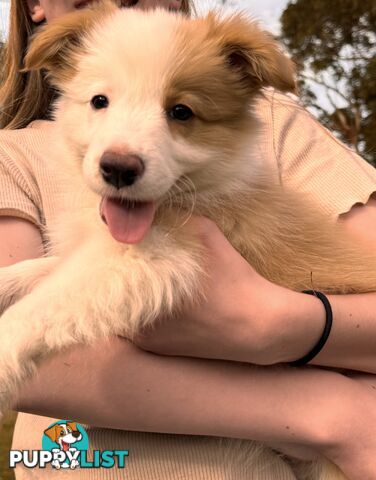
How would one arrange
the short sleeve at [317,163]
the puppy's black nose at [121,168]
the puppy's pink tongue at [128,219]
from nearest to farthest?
1. the puppy's black nose at [121,168]
2. the puppy's pink tongue at [128,219]
3. the short sleeve at [317,163]

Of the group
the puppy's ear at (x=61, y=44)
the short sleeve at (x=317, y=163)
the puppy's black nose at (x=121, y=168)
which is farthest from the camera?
the short sleeve at (x=317, y=163)

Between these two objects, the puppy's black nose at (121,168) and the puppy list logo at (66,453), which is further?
the puppy list logo at (66,453)

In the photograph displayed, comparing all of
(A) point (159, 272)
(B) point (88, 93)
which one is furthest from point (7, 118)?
(A) point (159, 272)

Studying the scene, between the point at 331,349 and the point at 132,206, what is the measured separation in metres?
0.86

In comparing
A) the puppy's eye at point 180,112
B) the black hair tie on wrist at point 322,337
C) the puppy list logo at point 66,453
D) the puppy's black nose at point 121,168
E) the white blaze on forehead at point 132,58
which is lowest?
the puppy list logo at point 66,453

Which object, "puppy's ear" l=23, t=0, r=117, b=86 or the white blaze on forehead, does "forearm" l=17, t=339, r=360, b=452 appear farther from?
"puppy's ear" l=23, t=0, r=117, b=86

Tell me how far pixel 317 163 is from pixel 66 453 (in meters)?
1.64

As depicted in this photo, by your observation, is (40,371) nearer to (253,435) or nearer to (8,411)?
(8,411)

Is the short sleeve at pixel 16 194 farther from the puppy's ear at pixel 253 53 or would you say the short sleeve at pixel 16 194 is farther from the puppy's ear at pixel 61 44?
the puppy's ear at pixel 253 53

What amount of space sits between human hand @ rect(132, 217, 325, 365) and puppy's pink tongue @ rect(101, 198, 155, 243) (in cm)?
27

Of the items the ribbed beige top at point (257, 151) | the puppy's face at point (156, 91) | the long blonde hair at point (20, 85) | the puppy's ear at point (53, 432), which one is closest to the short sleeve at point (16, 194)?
the ribbed beige top at point (257, 151)

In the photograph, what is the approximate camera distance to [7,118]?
3352 millimetres

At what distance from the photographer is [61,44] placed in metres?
2.46

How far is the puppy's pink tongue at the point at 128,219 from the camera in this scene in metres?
2.06
